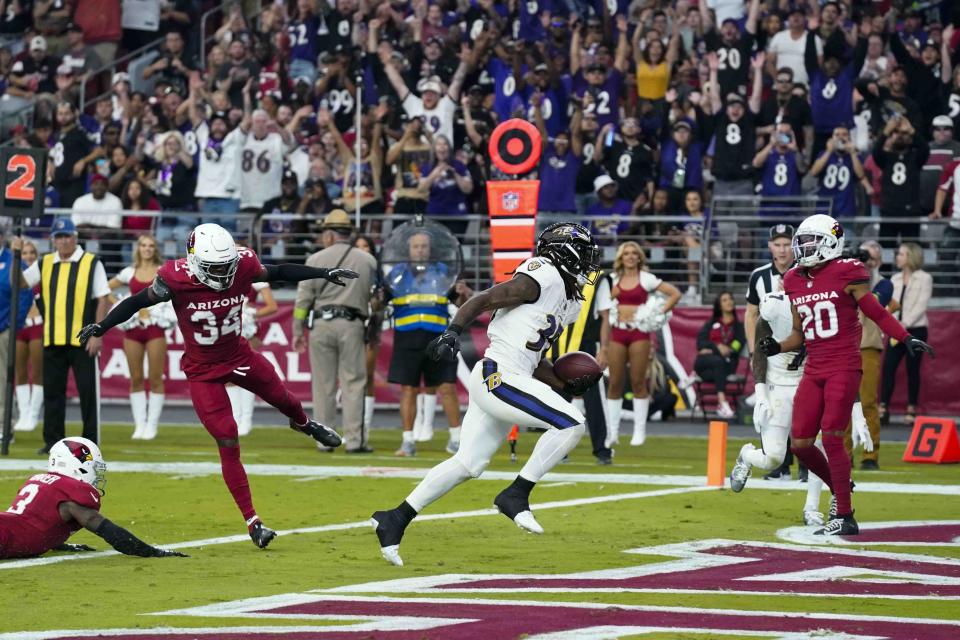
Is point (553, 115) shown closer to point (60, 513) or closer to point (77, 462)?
point (77, 462)

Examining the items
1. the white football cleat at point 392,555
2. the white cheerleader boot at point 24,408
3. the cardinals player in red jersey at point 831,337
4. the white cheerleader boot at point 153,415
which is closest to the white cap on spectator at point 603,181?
the white cheerleader boot at point 153,415

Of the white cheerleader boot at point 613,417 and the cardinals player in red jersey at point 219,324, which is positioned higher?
the cardinals player in red jersey at point 219,324

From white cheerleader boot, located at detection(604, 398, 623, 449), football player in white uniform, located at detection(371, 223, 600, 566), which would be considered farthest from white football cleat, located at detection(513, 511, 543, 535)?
white cheerleader boot, located at detection(604, 398, 623, 449)

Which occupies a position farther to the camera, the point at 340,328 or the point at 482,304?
the point at 340,328

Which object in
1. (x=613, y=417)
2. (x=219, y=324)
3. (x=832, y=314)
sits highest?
(x=832, y=314)

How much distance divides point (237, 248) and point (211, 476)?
459 centimetres

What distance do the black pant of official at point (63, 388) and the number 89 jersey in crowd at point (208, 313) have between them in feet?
18.9

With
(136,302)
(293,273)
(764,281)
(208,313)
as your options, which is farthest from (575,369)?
(764,281)

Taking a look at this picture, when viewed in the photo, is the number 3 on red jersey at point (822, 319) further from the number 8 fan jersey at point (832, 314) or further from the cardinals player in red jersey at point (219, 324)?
the cardinals player in red jersey at point (219, 324)

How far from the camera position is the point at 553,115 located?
74.0 ft

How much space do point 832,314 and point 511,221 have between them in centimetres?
548

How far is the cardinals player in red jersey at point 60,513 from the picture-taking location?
9305 mm

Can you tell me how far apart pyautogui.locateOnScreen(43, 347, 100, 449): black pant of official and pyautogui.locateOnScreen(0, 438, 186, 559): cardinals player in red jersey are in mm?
6439

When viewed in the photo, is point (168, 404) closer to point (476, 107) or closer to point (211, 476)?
point (476, 107)
